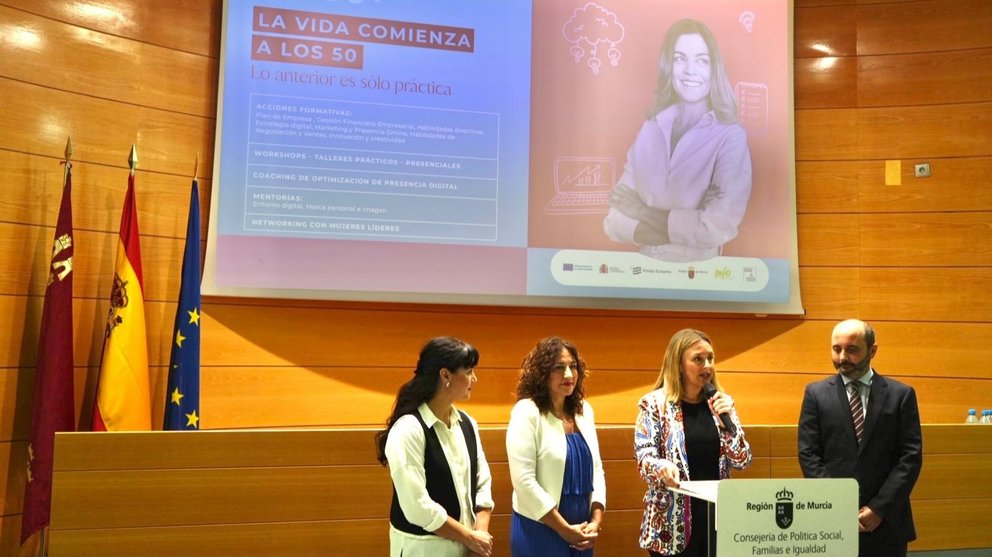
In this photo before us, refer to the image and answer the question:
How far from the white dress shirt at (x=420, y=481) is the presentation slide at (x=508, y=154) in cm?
179

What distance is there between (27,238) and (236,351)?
1079mm

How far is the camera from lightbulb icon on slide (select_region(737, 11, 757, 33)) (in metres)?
5.00

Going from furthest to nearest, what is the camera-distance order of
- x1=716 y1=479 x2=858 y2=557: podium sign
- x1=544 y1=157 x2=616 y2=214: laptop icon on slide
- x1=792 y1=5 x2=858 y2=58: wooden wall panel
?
x1=792 y1=5 x2=858 y2=58: wooden wall panel < x1=544 y1=157 x2=616 y2=214: laptop icon on slide < x1=716 y1=479 x2=858 y2=557: podium sign

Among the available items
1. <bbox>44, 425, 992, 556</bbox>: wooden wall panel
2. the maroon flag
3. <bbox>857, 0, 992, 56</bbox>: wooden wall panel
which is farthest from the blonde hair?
<bbox>857, 0, 992, 56</bbox>: wooden wall panel

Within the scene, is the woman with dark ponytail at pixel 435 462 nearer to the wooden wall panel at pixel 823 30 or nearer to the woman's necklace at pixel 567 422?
the woman's necklace at pixel 567 422

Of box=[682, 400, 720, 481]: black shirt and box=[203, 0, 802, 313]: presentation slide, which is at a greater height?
box=[203, 0, 802, 313]: presentation slide

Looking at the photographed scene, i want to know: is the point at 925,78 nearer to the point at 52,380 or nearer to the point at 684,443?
the point at 684,443

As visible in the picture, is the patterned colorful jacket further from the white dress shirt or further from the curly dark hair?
the white dress shirt

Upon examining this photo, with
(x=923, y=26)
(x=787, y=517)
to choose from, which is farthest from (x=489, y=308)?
(x=923, y=26)

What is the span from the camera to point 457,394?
270cm

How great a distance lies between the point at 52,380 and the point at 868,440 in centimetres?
330

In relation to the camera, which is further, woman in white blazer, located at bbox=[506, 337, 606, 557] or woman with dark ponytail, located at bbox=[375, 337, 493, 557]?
woman in white blazer, located at bbox=[506, 337, 606, 557]

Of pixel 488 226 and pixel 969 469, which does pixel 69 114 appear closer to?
pixel 488 226

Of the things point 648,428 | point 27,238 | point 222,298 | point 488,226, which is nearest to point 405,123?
Result: point 488,226
